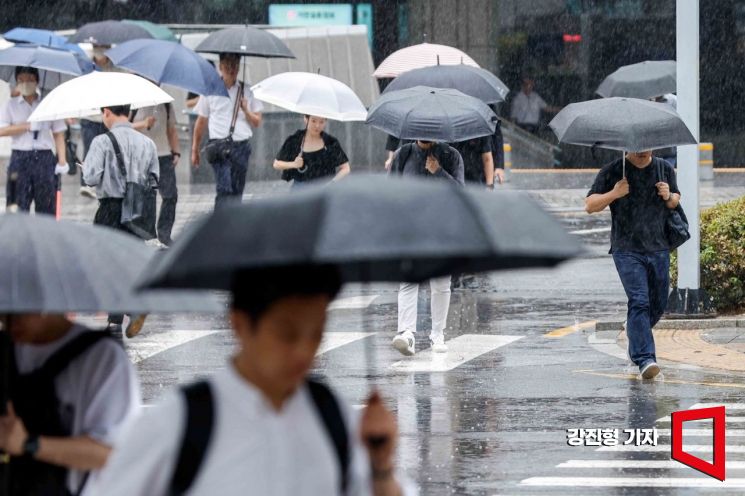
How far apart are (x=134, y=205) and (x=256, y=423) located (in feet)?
31.9

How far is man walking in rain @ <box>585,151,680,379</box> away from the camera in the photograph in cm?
1084

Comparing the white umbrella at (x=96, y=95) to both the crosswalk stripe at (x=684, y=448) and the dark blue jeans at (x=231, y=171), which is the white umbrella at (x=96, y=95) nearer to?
the dark blue jeans at (x=231, y=171)

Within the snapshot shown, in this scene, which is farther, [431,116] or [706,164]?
[706,164]

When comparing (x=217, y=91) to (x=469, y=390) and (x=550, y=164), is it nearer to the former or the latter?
(x=469, y=390)

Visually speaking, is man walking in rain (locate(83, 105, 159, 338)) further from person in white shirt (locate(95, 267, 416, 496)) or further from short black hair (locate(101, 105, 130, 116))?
person in white shirt (locate(95, 267, 416, 496))

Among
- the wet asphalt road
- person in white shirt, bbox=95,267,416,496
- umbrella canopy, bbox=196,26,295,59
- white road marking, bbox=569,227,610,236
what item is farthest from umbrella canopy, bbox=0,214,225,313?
white road marking, bbox=569,227,610,236

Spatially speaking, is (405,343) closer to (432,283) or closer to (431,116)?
(432,283)

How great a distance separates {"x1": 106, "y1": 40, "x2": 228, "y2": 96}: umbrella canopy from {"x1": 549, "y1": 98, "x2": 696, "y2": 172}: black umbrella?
5.28 meters

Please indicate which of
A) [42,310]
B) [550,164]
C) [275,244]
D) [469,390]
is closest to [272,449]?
[275,244]

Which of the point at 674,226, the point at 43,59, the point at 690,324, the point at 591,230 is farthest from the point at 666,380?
the point at 591,230

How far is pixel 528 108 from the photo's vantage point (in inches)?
1238

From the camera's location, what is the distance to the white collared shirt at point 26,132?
1512cm

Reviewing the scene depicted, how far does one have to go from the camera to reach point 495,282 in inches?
656

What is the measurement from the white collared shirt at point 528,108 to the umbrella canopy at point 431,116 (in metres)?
18.3
